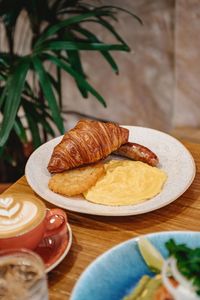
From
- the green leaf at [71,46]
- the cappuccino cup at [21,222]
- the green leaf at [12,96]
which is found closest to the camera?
the cappuccino cup at [21,222]

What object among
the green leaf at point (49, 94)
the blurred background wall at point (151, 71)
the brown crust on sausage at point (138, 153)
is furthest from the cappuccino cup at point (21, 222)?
the blurred background wall at point (151, 71)

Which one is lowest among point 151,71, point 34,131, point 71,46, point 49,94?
point 151,71

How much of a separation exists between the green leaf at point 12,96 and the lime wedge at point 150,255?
76cm

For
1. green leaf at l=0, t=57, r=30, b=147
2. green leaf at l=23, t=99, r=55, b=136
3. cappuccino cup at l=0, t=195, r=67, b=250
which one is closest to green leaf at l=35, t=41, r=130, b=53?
green leaf at l=0, t=57, r=30, b=147

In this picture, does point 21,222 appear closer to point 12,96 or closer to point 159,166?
point 159,166

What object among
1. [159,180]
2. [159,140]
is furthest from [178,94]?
[159,180]

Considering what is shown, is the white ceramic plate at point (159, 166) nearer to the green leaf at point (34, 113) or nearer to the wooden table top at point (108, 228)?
the wooden table top at point (108, 228)

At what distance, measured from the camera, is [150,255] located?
2.60 feet

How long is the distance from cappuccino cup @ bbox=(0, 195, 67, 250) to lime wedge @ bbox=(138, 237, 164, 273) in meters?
0.18

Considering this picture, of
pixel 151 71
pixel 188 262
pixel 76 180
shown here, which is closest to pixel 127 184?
pixel 76 180

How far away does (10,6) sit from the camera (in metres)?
1.94

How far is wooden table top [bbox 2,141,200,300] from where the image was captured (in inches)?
A: 32.6

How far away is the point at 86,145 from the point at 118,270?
0.39 metres

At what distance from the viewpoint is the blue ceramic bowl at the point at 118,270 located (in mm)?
725
